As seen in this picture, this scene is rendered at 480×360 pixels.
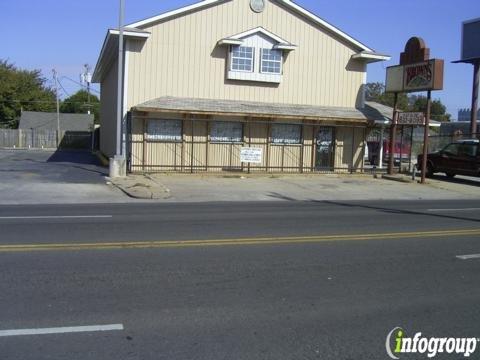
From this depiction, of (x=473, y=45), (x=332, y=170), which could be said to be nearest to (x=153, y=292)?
(x=332, y=170)

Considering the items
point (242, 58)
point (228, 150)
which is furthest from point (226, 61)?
point (228, 150)

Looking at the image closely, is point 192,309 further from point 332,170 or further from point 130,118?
point 332,170

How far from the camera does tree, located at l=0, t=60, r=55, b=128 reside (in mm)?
70875

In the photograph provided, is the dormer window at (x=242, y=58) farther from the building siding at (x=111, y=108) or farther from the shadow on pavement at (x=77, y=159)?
the shadow on pavement at (x=77, y=159)

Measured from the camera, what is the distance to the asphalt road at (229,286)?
4.80m

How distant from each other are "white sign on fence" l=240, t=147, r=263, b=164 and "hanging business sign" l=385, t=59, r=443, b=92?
688 centimetres

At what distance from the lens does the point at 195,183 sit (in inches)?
818

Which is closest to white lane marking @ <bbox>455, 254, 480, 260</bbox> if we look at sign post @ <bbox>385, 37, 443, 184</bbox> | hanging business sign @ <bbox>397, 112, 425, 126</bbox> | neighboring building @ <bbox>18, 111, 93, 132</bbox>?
sign post @ <bbox>385, 37, 443, 184</bbox>

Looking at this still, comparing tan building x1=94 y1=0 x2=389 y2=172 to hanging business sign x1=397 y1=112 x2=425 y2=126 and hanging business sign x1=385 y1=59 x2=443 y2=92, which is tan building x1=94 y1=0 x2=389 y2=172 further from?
hanging business sign x1=385 y1=59 x2=443 y2=92

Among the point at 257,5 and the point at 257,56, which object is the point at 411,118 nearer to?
the point at 257,56

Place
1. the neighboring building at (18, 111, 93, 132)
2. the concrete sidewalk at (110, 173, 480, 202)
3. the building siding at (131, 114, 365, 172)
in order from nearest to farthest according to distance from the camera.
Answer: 1. the concrete sidewalk at (110, 173, 480, 202)
2. the building siding at (131, 114, 365, 172)
3. the neighboring building at (18, 111, 93, 132)

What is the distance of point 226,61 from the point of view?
2419 cm

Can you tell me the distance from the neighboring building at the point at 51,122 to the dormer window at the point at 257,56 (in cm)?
4200

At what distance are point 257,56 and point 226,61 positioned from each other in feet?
4.67
